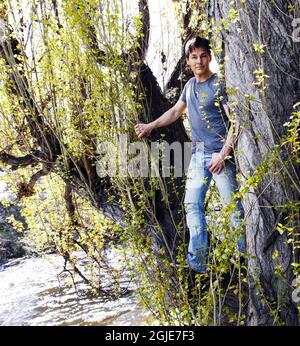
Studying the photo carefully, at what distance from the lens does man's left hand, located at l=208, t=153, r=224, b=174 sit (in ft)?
11.1

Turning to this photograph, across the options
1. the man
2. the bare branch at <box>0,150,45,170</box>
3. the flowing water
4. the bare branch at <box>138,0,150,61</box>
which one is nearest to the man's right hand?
the man

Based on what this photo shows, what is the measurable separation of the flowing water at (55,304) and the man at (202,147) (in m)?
3.52

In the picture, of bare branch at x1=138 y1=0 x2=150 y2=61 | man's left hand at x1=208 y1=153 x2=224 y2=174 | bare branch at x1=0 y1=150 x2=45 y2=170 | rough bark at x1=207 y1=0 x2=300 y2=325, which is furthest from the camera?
bare branch at x1=0 y1=150 x2=45 y2=170

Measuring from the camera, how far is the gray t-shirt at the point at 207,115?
11.3 feet

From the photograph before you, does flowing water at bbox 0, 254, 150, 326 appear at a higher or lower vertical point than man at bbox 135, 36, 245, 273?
lower

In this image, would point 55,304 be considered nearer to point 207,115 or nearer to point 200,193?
point 200,193

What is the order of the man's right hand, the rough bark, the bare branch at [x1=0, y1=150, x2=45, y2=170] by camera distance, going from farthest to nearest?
the bare branch at [x1=0, y1=150, x2=45, y2=170]
the man's right hand
the rough bark

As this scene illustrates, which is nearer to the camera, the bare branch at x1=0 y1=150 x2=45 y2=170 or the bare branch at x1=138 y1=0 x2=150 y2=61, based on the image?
the bare branch at x1=138 y1=0 x2=150 y2=61

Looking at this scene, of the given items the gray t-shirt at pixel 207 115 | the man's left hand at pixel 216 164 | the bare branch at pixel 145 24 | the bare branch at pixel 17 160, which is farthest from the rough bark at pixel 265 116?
the bare branch at pixel 17 160

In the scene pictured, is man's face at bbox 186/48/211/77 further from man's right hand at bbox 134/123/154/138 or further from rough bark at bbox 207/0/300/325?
man's right hand at bbox 134/123/154/138

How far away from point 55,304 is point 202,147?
218 inches

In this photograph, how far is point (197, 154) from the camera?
11.9ft

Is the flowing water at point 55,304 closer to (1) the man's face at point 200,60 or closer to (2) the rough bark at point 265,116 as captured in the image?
(2) the rough bark at point 265,116

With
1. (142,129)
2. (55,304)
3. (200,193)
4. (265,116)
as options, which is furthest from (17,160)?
(55,304)
